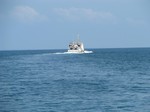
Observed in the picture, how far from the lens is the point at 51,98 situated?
4269 cm

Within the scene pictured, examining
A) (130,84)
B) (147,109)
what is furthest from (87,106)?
(130,84)

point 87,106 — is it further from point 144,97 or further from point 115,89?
point 115,89

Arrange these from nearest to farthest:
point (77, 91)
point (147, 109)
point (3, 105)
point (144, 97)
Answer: point (147, 109)
point (3, 105)
point (144, 97)
point (77, 91)

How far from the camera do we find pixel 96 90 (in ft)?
159

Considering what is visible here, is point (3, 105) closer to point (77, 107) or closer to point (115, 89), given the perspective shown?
point (77, 107)

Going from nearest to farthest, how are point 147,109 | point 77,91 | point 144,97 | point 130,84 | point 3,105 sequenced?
point 147,109 < point 3,105 < point 144,97 < point 77,91 < point 130,84

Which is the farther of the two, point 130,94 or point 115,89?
point 115,89

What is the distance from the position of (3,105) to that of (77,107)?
281 inches

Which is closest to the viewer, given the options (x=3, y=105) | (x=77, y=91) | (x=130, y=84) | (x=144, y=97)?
(x=3, y=105)

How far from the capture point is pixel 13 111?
3606cm

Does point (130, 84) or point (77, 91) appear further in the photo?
point (130, 84)

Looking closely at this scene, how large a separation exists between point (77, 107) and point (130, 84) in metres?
18.8

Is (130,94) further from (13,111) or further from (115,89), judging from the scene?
(13,111)

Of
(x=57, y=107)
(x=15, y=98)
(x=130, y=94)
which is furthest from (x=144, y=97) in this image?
(x=15, y=98)
